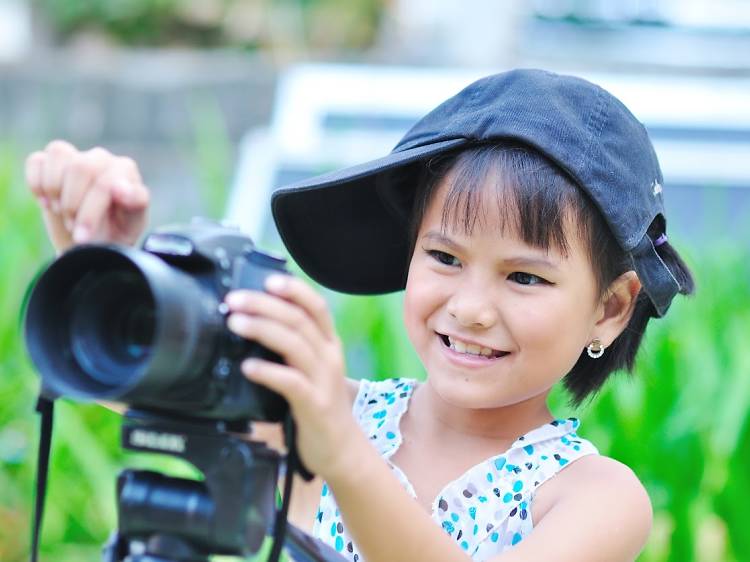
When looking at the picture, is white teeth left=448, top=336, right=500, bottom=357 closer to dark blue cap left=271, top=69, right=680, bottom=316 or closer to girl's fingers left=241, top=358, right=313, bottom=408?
dark blue cap left=271, top=69, right=680, bottom=316

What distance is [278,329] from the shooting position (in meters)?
1.06

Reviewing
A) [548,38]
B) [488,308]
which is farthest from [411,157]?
[548,38]

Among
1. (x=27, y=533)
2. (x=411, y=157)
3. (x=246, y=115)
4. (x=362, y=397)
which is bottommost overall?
(x=27, y=533)

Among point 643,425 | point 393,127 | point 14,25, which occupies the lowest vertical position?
point 14,25

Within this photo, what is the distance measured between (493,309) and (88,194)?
470 mm

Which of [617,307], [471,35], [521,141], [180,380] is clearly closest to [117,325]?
[180,380]

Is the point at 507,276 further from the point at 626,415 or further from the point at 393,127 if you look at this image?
the point at 393,127

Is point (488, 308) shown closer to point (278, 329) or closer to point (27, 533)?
point (278, 329)

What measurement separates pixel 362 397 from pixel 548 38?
12.4 ft

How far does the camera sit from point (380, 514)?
3.77 ft

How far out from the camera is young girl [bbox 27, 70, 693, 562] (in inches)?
54.1

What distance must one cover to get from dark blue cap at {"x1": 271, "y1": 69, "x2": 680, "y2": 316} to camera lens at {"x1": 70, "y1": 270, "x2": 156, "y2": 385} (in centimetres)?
44

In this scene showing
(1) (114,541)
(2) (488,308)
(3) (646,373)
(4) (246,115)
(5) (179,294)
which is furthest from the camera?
(4) (246,115)

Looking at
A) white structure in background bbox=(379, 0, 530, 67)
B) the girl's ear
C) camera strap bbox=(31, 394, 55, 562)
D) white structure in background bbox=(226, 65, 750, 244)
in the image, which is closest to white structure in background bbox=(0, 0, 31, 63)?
white structure in background bbox=(379, 0, 530, 67)
